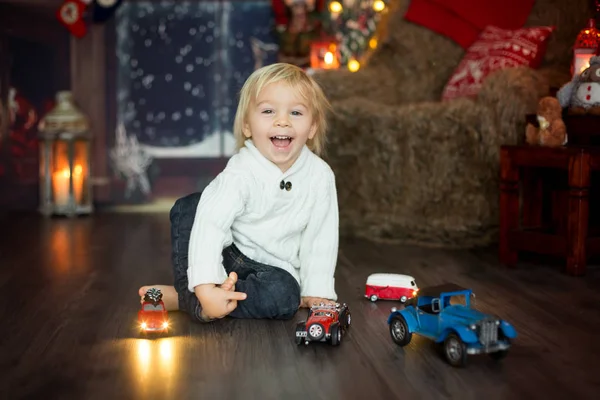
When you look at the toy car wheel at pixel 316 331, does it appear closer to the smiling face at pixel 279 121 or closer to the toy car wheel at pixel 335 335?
the toy car wheel at pixel 335 335

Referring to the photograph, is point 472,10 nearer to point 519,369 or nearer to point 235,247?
point 235,247

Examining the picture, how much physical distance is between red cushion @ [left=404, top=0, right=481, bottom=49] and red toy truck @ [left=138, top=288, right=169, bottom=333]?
2.10 metres

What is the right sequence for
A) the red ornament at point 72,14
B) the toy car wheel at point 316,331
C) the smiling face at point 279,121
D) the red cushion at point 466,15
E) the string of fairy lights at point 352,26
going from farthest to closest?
1. the string of fairy lights at point 352,26
2. the red ornament at point 72,14
3. the red cushion at point 466,15
4. the smiling face at point 279,121
5. the toy car wheel at point 316,331

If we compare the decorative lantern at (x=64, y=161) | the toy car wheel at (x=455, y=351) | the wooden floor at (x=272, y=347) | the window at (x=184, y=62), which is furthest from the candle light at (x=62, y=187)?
the toy car wheel at (x=455, y=351)

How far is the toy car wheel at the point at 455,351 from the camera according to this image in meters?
1.62

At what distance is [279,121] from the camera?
199 centimetres

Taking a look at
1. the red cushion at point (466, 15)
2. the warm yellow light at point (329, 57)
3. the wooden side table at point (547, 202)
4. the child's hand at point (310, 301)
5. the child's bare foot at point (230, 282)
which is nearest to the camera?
the child's bare foot at point (230, 282)

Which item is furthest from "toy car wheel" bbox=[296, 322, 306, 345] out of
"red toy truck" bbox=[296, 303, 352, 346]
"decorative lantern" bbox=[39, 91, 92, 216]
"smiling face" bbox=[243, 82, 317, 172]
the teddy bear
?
"decorative lantern" bbox=[39, 91, 92, 216]

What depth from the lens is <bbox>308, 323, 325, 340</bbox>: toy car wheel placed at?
177 cm

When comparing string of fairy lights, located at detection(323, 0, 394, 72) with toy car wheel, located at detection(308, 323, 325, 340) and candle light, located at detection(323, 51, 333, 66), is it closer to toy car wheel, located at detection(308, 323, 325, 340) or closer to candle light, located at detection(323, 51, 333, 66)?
candle light, located at detection(323, 51, 333, 66)

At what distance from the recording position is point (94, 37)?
4359 millimetres

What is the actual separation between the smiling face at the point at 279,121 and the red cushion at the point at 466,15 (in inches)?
68.0

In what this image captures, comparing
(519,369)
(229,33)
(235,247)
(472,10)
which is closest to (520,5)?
(472,10)

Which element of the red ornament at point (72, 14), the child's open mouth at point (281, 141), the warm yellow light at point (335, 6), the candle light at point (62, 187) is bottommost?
the candle light at point (62, 187)
